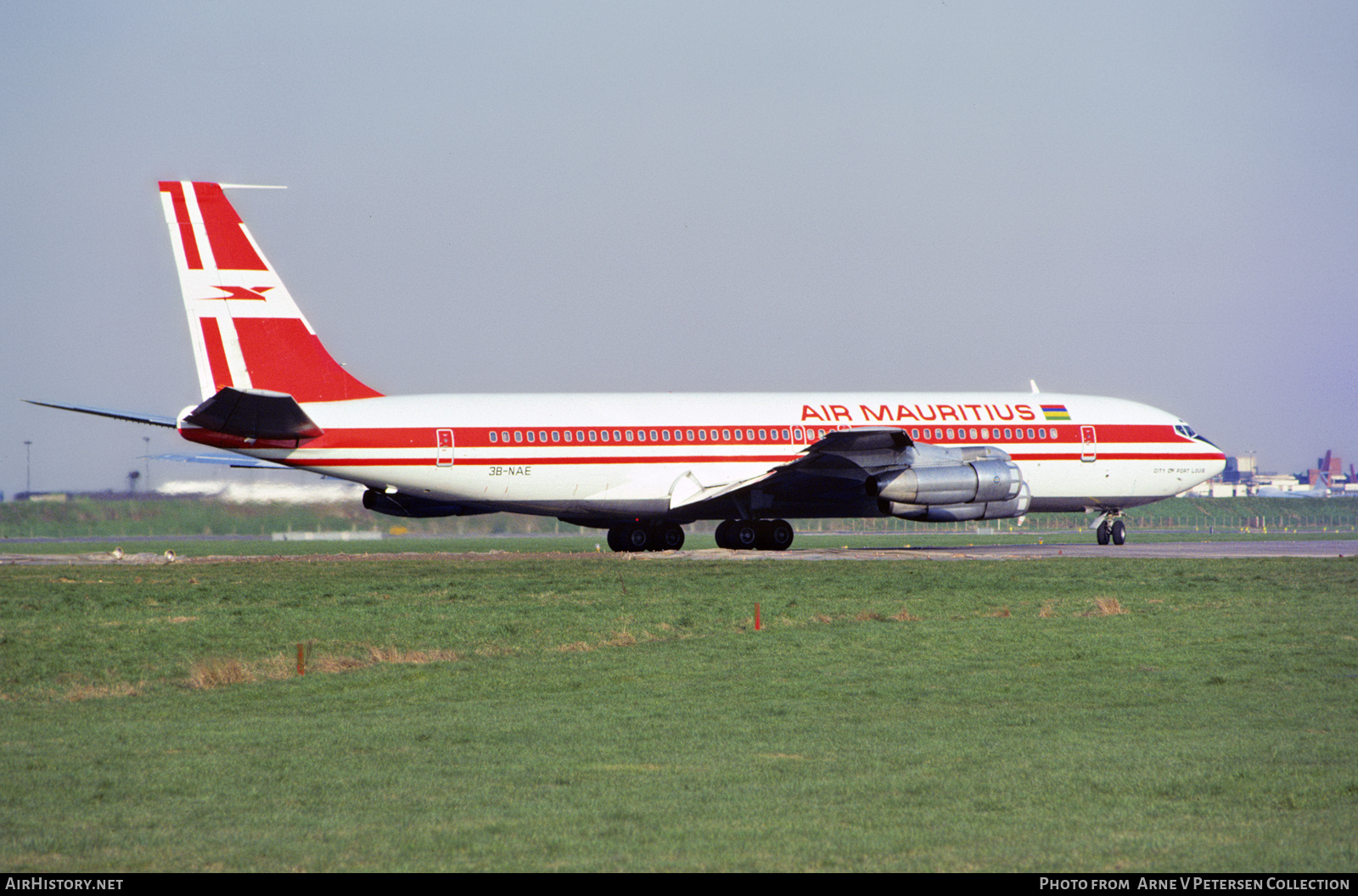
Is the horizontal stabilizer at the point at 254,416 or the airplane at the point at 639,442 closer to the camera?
the horizontal stabilizer at the point at 254,416

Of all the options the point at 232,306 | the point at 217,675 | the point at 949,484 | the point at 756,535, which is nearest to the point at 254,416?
the point at 232,306

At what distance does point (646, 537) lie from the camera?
134 ft

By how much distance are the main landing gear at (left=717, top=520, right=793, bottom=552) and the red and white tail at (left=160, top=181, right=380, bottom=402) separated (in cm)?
1258

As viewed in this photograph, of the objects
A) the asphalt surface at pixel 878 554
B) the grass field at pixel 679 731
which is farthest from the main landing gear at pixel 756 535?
the grass field at pixel 679 731

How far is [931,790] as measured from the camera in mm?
10547

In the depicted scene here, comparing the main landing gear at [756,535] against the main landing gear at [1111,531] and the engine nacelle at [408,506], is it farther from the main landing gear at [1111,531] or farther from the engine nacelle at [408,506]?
the main landing gear at [1111,531]

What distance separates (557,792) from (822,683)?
643cm

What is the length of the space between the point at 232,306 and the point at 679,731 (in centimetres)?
2364

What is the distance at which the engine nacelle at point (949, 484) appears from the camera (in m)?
Result: 37.2

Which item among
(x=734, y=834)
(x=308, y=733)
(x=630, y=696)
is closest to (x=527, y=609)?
(x=630, y=696)

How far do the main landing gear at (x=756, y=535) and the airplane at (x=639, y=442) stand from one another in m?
0.05
